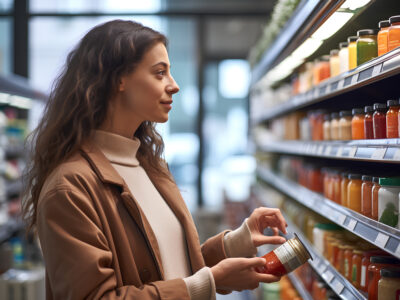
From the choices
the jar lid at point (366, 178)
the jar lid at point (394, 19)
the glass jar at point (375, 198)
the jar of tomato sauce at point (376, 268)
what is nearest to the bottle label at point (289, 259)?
the jar of tomato sauce at point (376, 268)

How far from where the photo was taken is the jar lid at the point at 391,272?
1.61 meters

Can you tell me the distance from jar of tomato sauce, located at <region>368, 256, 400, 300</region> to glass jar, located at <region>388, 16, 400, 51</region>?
78 cm

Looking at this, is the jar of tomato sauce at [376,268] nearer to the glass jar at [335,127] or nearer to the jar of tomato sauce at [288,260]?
the jar of tomato sauce at [288,260]

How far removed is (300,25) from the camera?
8.66 ft

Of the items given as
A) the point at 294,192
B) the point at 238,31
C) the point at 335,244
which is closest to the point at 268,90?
the point at 294,192

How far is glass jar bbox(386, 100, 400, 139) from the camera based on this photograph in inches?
67.3

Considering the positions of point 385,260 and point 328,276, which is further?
point 328,276

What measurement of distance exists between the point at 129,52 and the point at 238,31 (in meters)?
6.94

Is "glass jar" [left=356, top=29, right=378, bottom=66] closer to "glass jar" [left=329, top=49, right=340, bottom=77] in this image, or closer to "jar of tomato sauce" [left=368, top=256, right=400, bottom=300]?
"glass jar" [left=329, top=49, right=340, bottom=77]

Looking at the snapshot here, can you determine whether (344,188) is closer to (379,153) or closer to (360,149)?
(360,149)

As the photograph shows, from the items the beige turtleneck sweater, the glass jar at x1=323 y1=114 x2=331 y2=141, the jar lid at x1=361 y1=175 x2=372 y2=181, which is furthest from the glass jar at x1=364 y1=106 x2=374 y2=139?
the beige turtleneck sweater

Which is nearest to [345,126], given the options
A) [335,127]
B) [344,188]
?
[335,127]

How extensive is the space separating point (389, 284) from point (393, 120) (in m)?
0.58

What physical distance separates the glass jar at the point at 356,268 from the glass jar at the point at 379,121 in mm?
526
